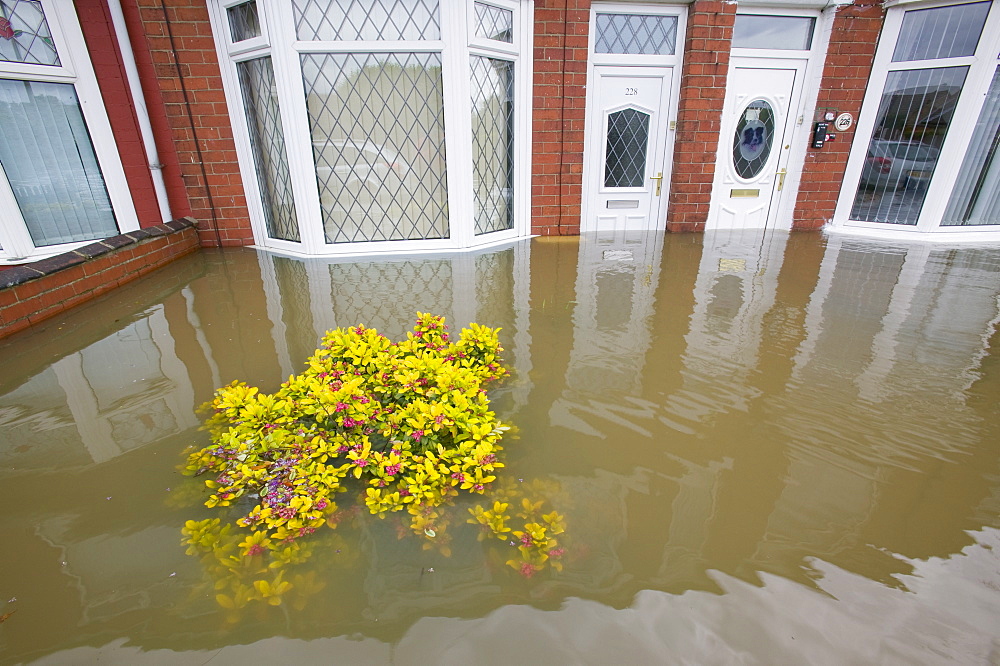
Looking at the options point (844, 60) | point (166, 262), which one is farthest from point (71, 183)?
point (844, 60)

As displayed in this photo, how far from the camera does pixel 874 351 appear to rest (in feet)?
9.73

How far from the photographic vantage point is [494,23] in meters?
4.96

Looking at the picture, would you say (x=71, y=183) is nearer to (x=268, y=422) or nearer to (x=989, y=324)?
(x=268, y=422)

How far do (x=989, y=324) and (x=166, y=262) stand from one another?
22.2 feet

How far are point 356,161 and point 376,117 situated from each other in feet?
1.55

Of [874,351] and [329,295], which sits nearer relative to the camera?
[874,351]

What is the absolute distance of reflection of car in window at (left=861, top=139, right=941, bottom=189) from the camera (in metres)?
5.69

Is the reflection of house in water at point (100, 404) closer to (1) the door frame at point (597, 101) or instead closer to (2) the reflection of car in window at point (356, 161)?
(2) the reflection of car in window at point (356, 161)

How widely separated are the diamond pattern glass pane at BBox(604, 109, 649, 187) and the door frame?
0.37 ft

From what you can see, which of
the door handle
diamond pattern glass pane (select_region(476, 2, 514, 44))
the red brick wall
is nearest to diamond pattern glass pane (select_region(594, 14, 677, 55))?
diamond pattern glass pane (select_region(476, 2, 514, 44))

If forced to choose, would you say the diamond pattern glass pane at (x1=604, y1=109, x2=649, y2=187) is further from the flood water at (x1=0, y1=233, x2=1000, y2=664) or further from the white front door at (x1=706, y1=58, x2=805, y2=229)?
the flood water at (x1=0, y1=233, x2=1000, y2=664)

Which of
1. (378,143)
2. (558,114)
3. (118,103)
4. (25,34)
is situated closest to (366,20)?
(378,143)

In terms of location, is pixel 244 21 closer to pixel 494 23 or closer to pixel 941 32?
pixel 494 23

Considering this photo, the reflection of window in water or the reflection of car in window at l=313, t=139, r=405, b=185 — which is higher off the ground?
the reflection of car in window at l=313, t=139, r=405, b=185
